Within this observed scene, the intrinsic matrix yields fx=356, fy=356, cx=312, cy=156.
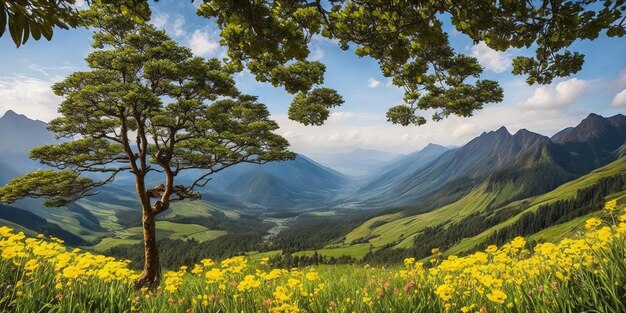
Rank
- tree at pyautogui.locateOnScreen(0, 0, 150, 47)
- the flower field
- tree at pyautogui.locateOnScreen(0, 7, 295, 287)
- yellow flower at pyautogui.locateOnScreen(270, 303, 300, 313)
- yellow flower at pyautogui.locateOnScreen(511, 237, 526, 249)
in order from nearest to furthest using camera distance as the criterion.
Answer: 1. tree at pyautogui.locateOnScreen(0, 0, 150, 47)
2. the flower field
3. yellow flower at pyautogui.locateOnScreen(270, 303, 300, 313)
4. yellow flower at pyautogui.locateOnScreen(511, 237, 526, 249)
5. tree at pyautogui.locateOnScreen(0, 7, 295, 287)

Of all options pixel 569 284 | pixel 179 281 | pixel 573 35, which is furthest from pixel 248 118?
pixel 569 284

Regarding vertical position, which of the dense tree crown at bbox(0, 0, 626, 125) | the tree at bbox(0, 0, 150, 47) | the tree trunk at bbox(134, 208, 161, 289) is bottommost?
the tree trunk at bbox(134, 208, 161, 289)

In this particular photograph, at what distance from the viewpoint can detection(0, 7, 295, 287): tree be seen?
56.6 feet

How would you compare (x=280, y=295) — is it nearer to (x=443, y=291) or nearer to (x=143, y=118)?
(x=443, y=291)

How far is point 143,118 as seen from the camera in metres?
19.7

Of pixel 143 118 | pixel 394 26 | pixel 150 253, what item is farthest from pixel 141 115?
pixel 394 26

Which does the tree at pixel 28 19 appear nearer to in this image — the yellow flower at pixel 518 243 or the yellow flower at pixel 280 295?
the yellow flower at pixel 280 295

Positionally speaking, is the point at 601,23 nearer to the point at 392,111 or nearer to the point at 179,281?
the point at 179,281

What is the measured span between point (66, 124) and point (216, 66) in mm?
8587

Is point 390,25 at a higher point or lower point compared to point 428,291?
higher

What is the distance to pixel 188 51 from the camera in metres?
18.8

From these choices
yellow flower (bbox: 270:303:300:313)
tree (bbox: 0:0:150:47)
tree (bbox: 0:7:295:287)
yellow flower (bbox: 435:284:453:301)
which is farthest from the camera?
tree (bbox: 0:7:295:287)

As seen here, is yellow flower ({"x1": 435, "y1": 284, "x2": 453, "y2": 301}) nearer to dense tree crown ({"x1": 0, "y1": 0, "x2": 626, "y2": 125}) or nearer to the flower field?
the flower field

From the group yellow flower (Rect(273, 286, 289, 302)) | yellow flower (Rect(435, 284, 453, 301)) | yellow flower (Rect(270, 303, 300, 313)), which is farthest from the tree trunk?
yellow flower (Rect(435, 284, 453, 301))
